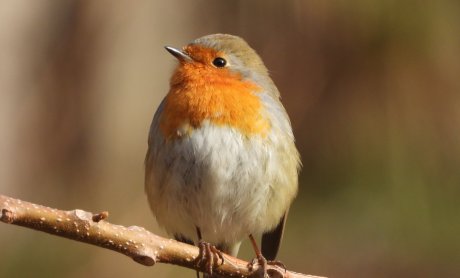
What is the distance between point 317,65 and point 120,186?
174cm

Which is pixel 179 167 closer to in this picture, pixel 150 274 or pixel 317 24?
pixel 150 274

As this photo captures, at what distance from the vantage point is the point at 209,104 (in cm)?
423

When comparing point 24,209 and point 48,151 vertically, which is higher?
point 24,209

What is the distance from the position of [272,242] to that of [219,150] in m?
1.08

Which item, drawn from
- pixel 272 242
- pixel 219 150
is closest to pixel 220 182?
pixel 219 150

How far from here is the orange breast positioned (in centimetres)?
419

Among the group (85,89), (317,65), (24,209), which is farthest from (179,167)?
(317,65)

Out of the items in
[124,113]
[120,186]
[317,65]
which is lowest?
[120,186]

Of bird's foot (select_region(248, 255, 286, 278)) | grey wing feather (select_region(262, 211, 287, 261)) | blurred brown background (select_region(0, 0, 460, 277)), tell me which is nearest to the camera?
bird's foot (select_region(248, 255, 286, 278))

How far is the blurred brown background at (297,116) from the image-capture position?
18.8 ft

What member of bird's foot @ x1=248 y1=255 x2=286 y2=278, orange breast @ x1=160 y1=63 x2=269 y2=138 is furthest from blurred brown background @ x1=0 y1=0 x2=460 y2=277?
bird's foot @ x1=248 y1=255 x2=286 y2=278

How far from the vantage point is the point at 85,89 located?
19.9 ft

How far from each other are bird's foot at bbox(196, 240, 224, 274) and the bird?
1.28 feet

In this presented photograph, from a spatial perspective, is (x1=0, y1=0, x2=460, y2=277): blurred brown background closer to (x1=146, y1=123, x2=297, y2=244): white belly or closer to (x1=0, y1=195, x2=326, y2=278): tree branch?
(x1=146, y1=123, x2=297, y2=244): white belly
